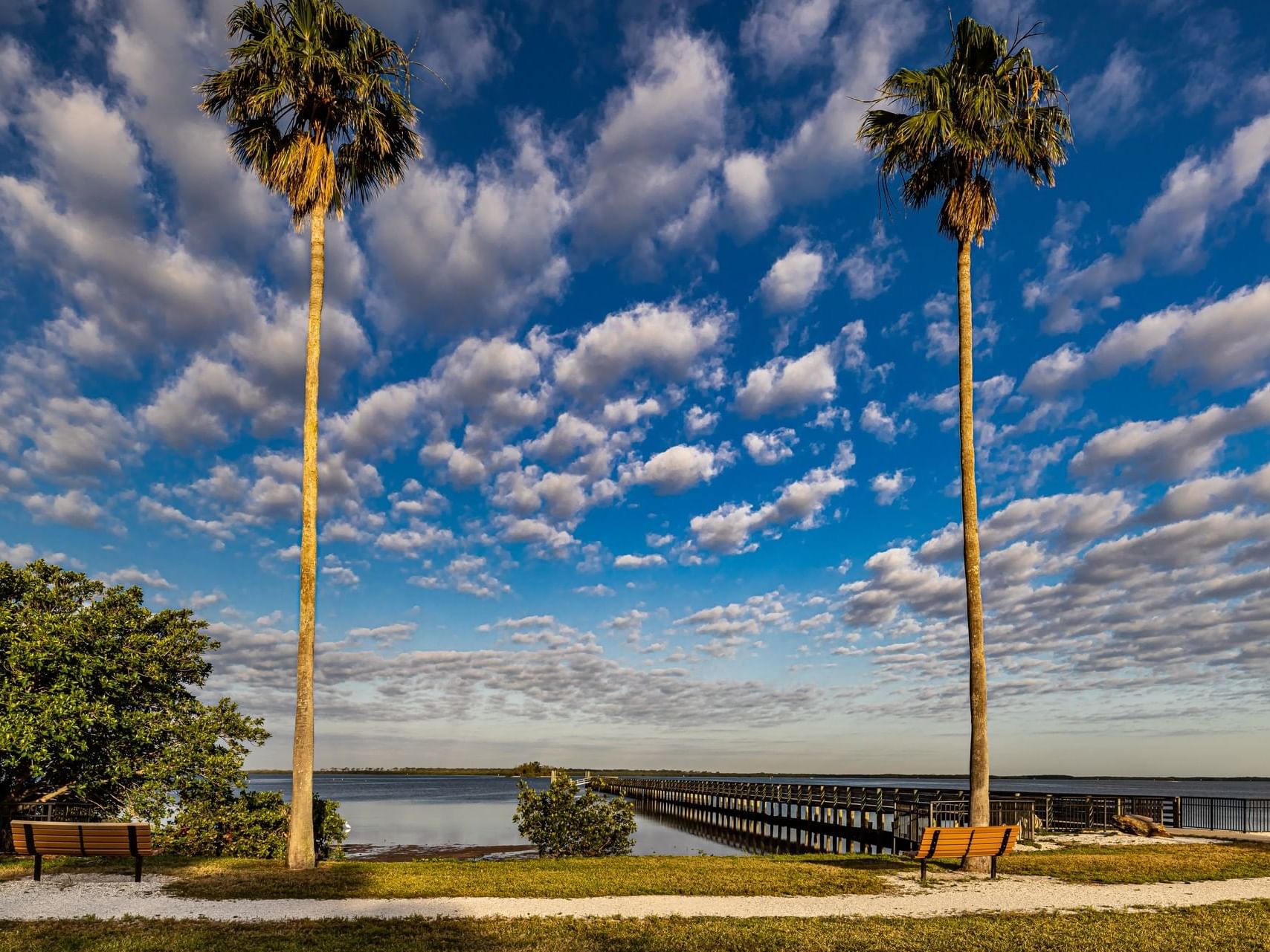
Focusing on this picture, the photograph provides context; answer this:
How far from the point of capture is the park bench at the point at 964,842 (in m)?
13.3

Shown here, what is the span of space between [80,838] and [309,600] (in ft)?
15.6

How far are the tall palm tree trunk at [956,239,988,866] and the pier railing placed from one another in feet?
27.5

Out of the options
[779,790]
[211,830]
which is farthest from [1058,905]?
[779,790]

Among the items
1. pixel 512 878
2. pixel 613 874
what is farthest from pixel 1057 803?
pixel 512 878

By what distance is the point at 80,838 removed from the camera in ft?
39.9

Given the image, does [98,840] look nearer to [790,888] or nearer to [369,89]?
[790,888]

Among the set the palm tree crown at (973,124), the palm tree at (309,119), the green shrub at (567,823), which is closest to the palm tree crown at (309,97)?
the palm tree at (309,119)

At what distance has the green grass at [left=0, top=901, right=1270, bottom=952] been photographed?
848cm

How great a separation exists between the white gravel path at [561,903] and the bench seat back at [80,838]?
446 millimetres

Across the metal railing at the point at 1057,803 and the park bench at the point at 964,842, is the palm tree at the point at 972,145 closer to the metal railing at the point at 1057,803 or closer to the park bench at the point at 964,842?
the park bench at the point at 964,842

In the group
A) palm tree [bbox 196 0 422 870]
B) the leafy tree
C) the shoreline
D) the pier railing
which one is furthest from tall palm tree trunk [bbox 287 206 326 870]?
the shoreline

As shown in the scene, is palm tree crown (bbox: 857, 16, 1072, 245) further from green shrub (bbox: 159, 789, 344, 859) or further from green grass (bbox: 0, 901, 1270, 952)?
green shrub (bbox: 159, 789, 344, 859)

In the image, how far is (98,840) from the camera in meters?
12.2

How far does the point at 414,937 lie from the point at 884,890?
735 cm
